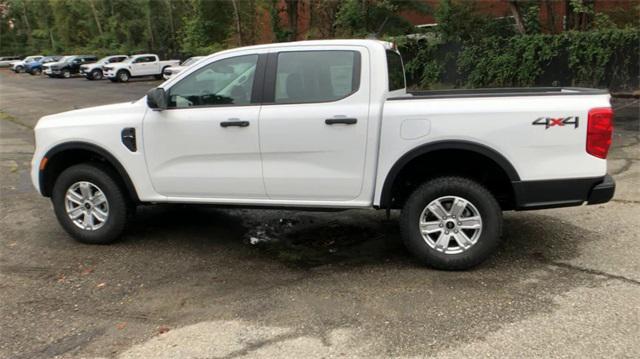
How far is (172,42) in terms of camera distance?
49.1m

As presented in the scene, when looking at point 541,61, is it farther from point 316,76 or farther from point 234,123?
point 234,123

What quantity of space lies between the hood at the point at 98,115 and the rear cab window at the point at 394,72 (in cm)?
223

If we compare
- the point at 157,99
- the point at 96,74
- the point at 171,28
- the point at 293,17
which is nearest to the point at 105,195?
the point at 157,99

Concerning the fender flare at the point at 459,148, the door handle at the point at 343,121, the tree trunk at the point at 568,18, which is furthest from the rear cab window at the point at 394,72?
the tree trunk at the point at 568,18

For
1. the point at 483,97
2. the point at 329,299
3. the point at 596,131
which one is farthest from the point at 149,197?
the point at 596,131

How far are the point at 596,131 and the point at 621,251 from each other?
131 cm

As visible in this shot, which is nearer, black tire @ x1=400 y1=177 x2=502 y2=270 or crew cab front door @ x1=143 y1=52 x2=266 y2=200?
black tire @ x1=400 y1=177 x2=502 y2=270

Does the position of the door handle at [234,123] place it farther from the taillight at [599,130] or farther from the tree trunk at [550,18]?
the tree trunk at [550,18]

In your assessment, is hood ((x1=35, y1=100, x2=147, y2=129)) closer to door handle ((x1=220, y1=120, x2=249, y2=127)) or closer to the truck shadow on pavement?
door handle ((x1=220, y1=120, x2=249, y2=127))

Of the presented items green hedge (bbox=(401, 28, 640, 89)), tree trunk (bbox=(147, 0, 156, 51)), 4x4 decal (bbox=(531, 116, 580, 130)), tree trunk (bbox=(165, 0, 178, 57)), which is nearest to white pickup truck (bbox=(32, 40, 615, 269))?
4x4 decal (bbox=(531, 116, 580, 130))

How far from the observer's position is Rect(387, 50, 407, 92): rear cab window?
199 inches

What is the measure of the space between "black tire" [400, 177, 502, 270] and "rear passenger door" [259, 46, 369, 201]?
51 cm

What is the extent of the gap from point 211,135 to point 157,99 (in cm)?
57

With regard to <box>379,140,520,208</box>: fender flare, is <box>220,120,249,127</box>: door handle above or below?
above
